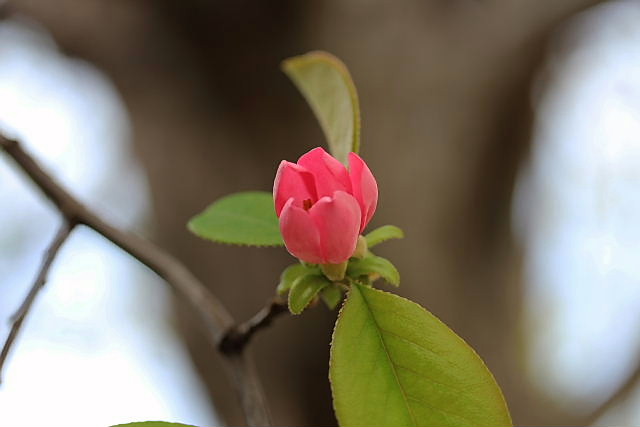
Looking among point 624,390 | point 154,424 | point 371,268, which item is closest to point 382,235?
point 371,268

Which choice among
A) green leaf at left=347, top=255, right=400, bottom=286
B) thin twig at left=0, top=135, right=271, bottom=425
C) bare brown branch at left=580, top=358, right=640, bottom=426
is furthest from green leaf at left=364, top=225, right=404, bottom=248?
bare brown branch at left=580, top=358, right=640, bottom=426

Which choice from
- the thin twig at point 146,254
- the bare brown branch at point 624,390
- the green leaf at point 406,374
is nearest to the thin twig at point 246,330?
the thin twig at point 146,254

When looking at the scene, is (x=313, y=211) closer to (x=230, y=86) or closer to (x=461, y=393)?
(x=461, y=393)

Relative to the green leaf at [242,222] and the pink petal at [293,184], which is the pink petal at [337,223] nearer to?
the pink petal at [293,184]

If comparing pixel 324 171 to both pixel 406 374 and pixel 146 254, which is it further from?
pixel 146 254

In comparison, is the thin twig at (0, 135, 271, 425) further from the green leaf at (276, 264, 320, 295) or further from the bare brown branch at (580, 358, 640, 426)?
the bare brown branch at (580, 358, 640, 426)

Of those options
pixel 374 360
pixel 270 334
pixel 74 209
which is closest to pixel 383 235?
pixel 374 360
